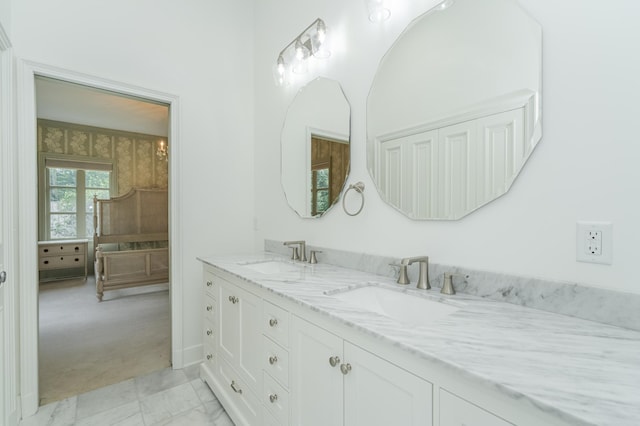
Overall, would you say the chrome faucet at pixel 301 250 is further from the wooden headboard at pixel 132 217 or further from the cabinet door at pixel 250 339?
the wooden headboard at pixel 132 217

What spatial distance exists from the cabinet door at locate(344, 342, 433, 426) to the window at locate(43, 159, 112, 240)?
6238 mm

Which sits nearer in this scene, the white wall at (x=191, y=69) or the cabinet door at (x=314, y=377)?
the cabinet door at (x=314, y=377)

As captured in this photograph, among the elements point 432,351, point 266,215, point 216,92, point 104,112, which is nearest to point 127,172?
point 104,112

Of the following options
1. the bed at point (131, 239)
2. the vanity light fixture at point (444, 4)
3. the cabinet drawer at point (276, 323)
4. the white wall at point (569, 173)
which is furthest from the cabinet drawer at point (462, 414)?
the bed at point (131, 239)

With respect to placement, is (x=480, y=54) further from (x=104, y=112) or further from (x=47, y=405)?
(x=104, y=112)

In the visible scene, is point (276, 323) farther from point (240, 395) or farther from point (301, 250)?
point (301, 250)

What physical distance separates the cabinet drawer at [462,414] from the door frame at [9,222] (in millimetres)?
2239

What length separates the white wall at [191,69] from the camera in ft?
6.31

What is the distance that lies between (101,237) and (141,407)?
3609mm

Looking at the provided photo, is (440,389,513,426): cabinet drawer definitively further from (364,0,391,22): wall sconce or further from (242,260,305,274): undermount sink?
(364,0,391,22): wall sconce

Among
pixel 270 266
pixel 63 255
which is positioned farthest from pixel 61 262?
pixel 270 266

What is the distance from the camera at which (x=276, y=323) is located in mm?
1299

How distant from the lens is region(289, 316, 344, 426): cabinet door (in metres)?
1.00

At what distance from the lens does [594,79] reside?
882 mm
